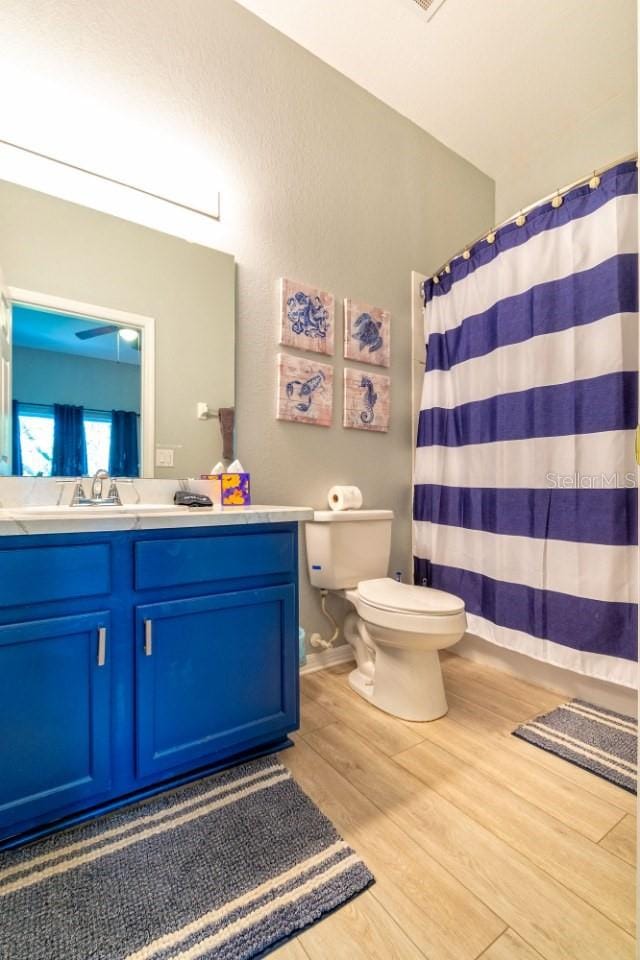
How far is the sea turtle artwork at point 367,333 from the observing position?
217 centimetres

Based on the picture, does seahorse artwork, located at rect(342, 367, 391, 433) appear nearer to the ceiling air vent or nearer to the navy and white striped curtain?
the navy and white striped curtain

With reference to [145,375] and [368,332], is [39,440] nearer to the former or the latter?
[145,375]

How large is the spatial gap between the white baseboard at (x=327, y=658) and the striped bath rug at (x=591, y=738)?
2.74 feet

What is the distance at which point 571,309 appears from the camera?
5.55 ft

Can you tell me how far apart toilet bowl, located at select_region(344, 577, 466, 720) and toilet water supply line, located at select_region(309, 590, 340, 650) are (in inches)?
11.4

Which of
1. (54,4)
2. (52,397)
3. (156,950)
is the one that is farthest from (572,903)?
(54,4)

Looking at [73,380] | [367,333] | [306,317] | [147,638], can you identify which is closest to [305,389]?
[306,317]

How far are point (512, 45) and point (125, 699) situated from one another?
3067 millimetres

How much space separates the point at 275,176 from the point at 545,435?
5.42 feet

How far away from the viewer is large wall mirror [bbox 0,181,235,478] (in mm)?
1437

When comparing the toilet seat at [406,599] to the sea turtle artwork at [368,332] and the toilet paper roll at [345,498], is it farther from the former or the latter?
the sea turtle artwork at [368,332]

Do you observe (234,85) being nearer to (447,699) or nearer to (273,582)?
(273,582)

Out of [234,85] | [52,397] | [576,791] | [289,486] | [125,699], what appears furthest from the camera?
[289,486]

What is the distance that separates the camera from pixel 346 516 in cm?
192
